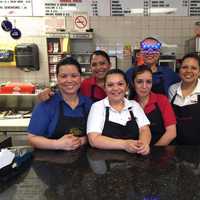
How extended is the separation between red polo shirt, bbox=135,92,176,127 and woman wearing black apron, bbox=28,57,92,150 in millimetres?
436

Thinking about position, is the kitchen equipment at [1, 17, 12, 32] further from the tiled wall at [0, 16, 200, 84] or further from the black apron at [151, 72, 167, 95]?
Result: the black apron at [151, 72, 167, 95]

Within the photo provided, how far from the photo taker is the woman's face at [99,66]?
7.98 feet

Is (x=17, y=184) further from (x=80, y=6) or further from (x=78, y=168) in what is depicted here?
(x=80, y=6)

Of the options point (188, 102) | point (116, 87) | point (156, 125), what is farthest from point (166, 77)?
point (116, 87)

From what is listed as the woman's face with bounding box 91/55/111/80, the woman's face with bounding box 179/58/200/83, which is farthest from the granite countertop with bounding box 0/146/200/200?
the woman's face with bounding box 91/55/111/80

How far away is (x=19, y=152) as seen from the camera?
1.47 meters

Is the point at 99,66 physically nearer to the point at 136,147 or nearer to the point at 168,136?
the point at 168,136

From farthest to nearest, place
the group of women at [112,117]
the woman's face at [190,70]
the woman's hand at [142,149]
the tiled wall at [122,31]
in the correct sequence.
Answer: the tiled wall at [122,31] < the woman's face at [190,70] < the group of women at [112,117] < the woman's hand at [142,149]

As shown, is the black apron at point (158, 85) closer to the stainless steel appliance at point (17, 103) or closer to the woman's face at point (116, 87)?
the woman's face at point (116, 87)

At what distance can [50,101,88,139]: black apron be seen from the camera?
1.73m

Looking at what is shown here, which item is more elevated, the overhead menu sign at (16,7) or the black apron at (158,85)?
the overhead menu sign at (16,7)

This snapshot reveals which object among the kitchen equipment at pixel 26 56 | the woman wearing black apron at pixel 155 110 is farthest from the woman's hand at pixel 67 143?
the kitchen equipment at pixel 26 56

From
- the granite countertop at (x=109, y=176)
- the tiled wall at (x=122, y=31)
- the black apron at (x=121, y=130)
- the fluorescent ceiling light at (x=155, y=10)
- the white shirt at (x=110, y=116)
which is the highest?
the fluorescent ceiling light at (x=155, y=10)

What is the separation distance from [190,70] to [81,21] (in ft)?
11.0
